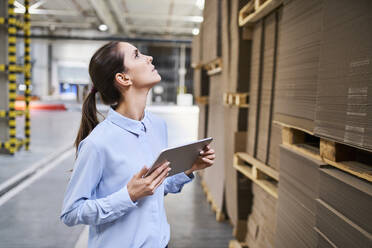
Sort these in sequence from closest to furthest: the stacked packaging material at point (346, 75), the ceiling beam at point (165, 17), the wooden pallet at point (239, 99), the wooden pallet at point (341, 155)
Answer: the stacked packaging material at point (346, 75)
the wooden pallet at point (341, 155)
the wooden pallet at point (239, 99)
the ceiling beam at point (165, 17)

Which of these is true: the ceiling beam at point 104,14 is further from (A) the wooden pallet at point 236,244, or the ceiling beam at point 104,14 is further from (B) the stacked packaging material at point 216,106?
(A) the wooden pallet at point 236,244

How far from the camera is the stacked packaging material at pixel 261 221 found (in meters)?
2.61

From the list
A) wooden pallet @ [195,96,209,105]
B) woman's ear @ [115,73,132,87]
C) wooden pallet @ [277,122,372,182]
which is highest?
woman's ear @ [115,73,132,87]

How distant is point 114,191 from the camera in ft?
4.77

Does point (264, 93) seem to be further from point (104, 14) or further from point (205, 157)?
point (104, 14)

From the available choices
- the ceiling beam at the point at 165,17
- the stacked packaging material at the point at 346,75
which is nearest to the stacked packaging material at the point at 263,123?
the stacked packaging material at the point at 346,75

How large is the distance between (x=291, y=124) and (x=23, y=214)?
10.1 ft

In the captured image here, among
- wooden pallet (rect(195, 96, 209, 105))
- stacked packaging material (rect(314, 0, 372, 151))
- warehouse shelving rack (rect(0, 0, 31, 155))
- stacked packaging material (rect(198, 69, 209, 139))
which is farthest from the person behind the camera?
warehouse shelving rack (rect(0, 0, 31, 155))

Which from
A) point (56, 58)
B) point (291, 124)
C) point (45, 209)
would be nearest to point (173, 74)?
point (56, 58)

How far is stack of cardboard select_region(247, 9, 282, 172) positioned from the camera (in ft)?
8.87

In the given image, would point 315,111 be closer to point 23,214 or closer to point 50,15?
point 23,214

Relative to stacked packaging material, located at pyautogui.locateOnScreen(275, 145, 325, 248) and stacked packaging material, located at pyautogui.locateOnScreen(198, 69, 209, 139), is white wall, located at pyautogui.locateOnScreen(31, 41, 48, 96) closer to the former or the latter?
stacked packaging material, located at pyautogui.locateOnScreen(198, 69, 209, 139)

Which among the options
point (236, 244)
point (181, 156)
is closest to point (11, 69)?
point (236, 244)

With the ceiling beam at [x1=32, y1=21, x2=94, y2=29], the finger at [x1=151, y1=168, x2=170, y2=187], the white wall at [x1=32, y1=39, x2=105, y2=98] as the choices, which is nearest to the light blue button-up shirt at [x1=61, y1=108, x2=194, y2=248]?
the finger at [x1=151, y1=168, x2=170, y2=187]
